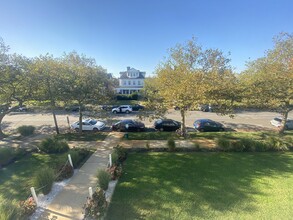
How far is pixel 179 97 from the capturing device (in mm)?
11898

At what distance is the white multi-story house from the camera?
54281 millimetres

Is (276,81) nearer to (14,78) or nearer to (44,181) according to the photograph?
(44,181)

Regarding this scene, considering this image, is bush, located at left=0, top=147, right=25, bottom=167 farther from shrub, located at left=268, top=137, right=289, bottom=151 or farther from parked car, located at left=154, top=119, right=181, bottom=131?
shrub, located at left=268, top=137, right=289, bottom=151

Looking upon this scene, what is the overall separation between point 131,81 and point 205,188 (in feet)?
163

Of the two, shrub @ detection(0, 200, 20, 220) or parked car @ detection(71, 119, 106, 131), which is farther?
parked car @ detection(71, 119, 106, 131)

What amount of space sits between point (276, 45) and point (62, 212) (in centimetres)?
1905

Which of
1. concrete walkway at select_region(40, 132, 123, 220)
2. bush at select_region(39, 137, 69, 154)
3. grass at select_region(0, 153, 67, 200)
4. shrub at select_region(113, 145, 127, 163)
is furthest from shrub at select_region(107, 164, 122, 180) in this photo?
bush at select_region(39, 137, 69, 154)

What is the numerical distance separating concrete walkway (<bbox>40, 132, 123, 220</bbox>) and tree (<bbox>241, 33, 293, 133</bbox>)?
12.9m

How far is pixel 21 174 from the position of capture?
890cm

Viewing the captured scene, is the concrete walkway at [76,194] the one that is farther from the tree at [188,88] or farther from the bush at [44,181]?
the tree at [188,88]

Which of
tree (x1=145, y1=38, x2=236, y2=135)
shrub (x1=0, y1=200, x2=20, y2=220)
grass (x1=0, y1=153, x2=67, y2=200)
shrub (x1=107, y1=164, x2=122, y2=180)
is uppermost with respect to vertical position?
tree (x1=145, y1=38, x2=236, y2=135)

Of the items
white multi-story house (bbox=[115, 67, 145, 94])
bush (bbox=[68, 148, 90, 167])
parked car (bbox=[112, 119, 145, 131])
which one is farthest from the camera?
white multi-story house (bbox=[115, 67, 145, 94])

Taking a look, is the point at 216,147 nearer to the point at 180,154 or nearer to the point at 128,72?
the point at 180,154

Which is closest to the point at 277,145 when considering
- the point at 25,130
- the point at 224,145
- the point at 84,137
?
the point at 224,145
